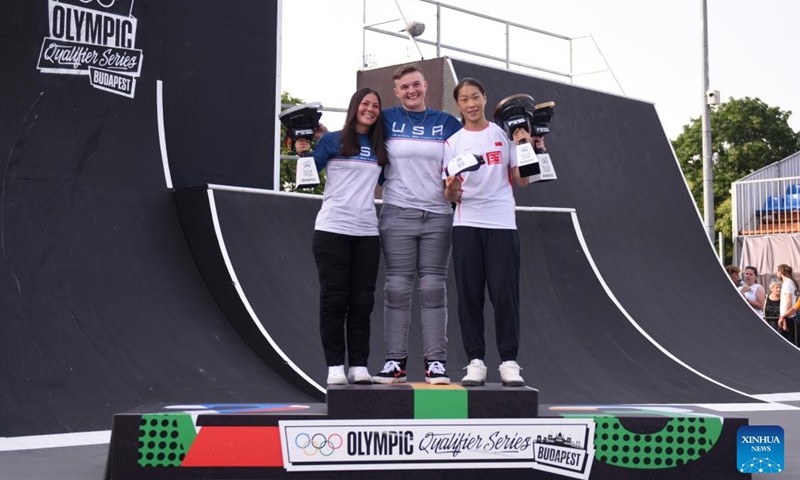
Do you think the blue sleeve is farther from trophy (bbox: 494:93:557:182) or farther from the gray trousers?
trophy (bbox: 494:93:557:182)

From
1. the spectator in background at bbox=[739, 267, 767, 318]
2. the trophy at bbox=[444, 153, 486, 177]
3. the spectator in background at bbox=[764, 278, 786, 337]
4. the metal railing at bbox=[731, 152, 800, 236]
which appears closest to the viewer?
the trophy at bbox=[444, 153, 486, 177]

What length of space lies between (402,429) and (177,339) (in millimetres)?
3146

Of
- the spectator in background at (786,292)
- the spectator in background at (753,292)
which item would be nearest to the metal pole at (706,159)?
the spectator in background at (786,292)

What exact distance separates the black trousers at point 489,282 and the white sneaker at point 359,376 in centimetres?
54

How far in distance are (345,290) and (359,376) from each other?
429 millimetres

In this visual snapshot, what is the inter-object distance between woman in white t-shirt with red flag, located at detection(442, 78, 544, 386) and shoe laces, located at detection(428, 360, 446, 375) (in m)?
0.13

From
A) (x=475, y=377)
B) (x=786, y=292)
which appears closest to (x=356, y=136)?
(x=475, y=377)

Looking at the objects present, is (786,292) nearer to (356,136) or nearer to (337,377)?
(356,136)

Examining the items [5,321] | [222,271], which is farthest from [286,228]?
[5,321]

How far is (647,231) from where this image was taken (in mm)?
11492

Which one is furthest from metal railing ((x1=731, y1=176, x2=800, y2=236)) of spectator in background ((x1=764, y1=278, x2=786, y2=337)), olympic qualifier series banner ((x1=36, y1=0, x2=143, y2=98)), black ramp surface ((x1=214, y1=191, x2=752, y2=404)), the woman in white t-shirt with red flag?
the woman in white t-shirt with red flag

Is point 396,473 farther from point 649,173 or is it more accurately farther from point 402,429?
point 649,173

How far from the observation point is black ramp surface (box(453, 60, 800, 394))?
9.72 meters

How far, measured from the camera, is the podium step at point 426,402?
441cm
